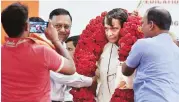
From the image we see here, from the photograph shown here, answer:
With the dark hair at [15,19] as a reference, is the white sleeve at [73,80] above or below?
below

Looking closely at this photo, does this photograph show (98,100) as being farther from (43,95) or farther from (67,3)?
(67,3)

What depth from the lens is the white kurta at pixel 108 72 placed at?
9.29 ft

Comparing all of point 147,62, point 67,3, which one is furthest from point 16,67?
point 67,3

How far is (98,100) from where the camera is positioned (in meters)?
2.92

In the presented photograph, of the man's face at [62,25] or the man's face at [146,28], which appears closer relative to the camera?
the man's face at [146,28]

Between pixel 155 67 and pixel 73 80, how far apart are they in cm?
67

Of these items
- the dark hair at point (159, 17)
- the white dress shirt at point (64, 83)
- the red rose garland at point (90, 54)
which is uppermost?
the dark hair at point (159, 17)

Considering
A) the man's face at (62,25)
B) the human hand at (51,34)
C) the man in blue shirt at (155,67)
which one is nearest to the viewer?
the human hand at (51,34)

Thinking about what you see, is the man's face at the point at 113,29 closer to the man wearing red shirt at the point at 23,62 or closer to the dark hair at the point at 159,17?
the dark hair at the point at 159,17

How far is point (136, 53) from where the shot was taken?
2.52 metres

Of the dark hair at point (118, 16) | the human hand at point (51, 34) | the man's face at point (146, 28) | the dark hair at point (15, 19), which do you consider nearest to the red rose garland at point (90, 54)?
the dark hair at point (118, 16)

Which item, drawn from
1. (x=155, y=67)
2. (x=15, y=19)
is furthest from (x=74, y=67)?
(x=155, y=67)

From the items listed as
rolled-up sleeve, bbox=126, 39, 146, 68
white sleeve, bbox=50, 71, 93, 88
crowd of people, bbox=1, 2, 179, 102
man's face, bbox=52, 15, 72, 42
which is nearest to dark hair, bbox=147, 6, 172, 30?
crowd of people, bbox=1, 2, 179, 102

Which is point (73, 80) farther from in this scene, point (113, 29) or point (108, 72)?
point (113, 29)
